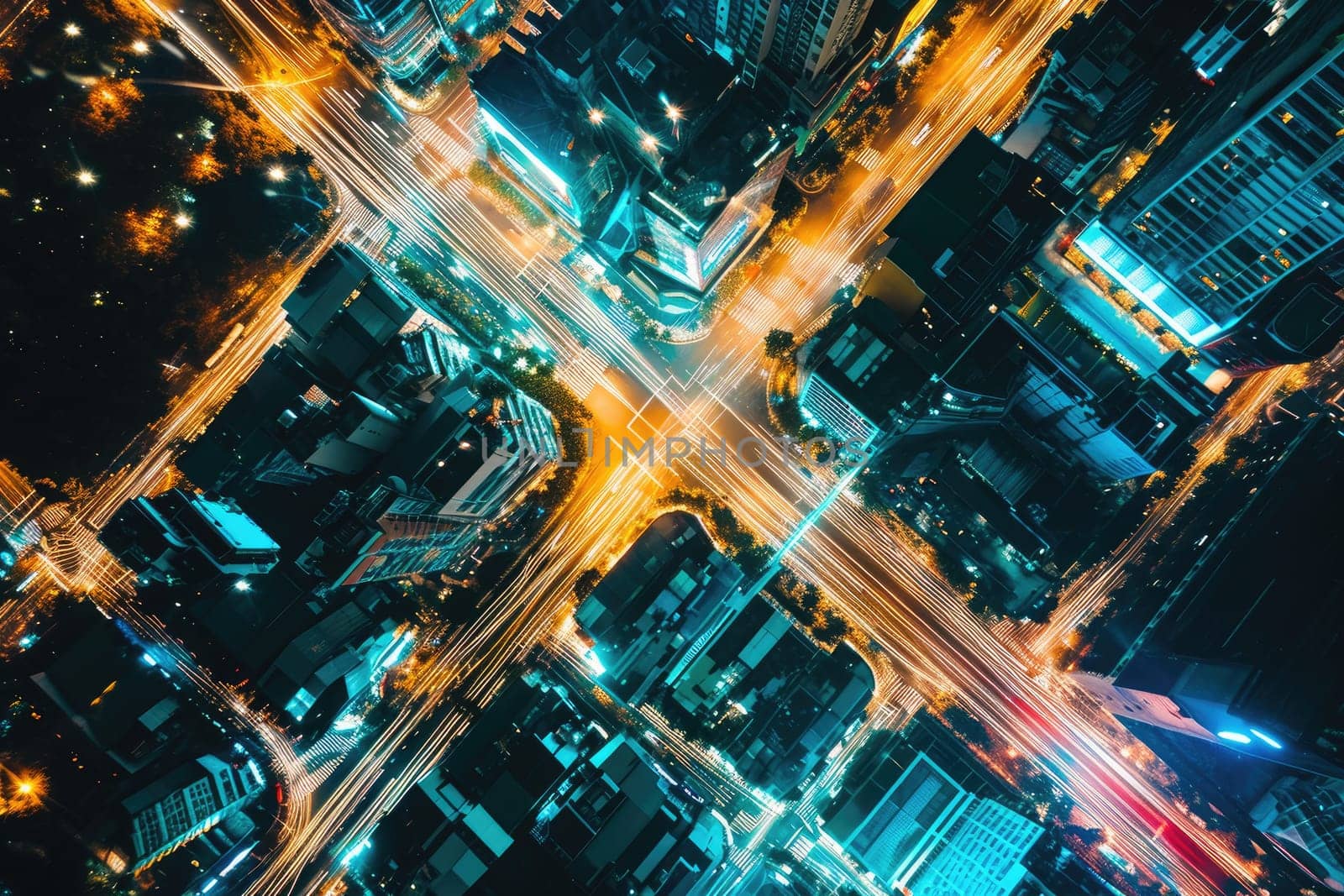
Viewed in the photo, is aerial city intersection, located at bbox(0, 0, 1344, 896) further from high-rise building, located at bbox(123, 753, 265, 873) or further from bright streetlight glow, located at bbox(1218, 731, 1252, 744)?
bright streetlight glow, located at bbox(1218, 731, 1252, 744)

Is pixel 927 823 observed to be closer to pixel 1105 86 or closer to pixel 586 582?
pixel 586 582

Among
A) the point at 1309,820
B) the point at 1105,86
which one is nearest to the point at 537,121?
the point at 1105,86

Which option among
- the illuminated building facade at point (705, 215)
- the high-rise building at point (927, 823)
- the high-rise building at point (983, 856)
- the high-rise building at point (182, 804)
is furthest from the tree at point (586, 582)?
the high-rise building at point (983, 856)

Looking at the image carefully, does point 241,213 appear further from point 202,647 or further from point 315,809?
point 315,809

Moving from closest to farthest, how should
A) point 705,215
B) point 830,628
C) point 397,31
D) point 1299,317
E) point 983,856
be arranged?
point 705,215, point 1299,317, point 983,856, point 397,31, point 830,628

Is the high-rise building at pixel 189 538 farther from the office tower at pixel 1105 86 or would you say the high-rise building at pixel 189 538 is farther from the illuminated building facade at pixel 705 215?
the office tower at pixel 1105 86

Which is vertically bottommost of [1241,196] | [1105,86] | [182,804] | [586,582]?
[182,804]

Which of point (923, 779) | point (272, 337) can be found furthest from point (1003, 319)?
point (272, 337)
